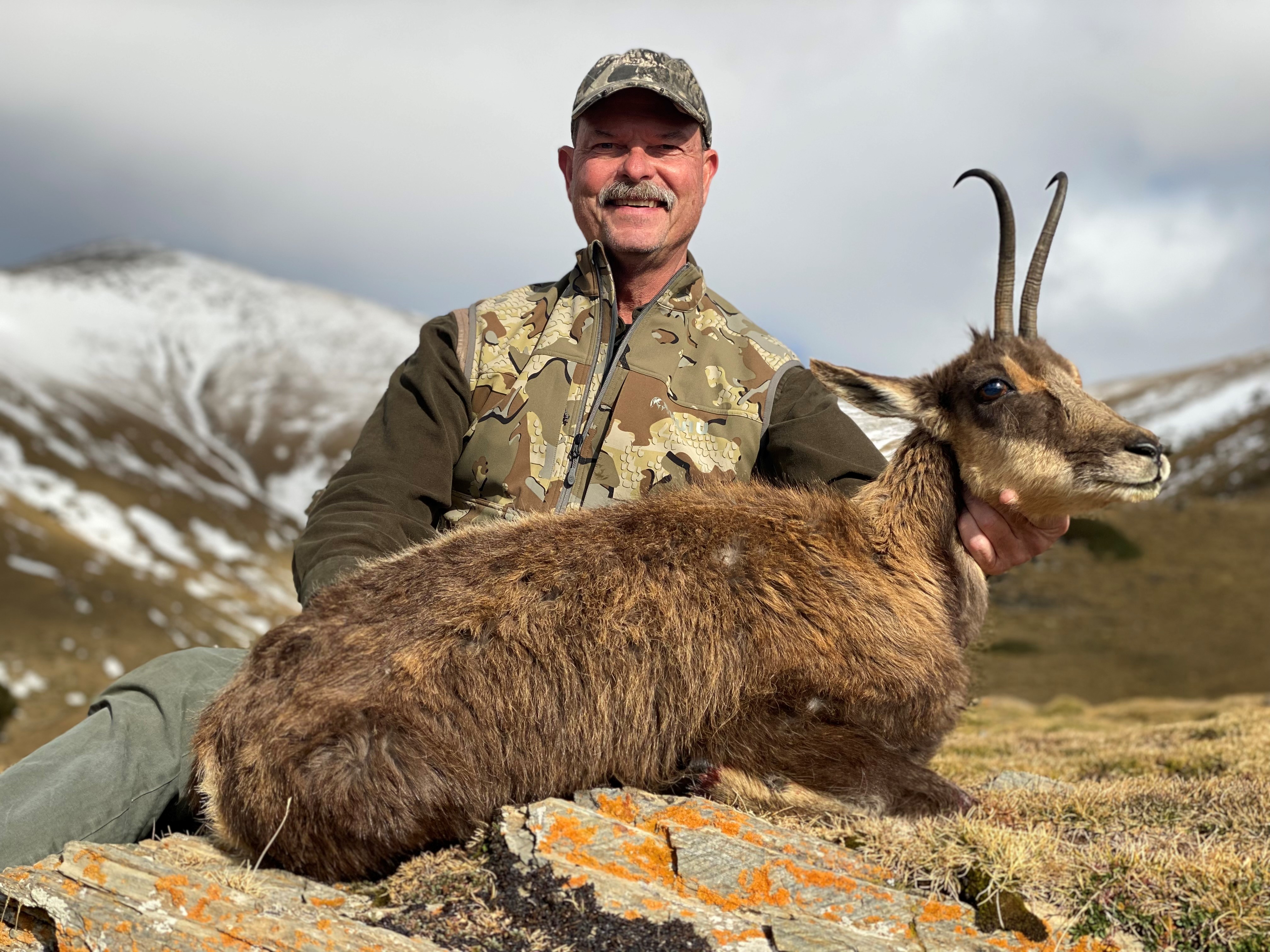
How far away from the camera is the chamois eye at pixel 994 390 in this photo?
588cm

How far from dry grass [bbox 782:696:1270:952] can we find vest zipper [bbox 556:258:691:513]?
2507mm

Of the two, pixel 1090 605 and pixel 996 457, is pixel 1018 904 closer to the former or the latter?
pixel 996 457

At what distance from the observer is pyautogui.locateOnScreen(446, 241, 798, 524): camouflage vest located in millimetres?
6457

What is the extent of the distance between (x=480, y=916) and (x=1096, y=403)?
175 inches

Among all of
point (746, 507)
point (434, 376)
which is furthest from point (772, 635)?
point (434, 376)

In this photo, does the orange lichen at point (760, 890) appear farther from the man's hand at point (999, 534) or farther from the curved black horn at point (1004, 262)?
the curved black horn at point (1004, 262)

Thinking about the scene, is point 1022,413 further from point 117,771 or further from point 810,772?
point 117,771

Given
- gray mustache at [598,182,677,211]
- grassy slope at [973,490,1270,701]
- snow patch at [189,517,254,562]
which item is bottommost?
snow patch at [189,517,254,562]

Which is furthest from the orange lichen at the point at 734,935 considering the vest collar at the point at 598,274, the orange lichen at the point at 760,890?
the vest collar at the point at 598,274

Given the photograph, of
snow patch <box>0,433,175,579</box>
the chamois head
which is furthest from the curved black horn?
snow patch <box>0,433,175,579</box>

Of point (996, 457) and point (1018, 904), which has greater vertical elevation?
point (996, 457)

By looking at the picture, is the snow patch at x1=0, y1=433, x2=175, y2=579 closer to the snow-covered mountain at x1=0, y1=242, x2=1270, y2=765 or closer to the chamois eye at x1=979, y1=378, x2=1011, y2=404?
the snow-covered mountain at x1=0, y1=242, x2=1270, y2=765

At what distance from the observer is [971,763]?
9.60 m

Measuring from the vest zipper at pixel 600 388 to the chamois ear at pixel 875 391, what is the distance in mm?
1374
